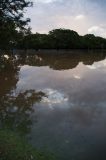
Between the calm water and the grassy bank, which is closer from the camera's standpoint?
the grassy bank

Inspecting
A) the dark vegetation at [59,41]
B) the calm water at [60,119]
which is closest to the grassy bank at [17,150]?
the calm water at [60,119]

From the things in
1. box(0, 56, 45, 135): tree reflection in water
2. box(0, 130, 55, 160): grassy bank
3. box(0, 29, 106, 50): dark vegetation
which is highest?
box(0, 130, 55, 160): grassy bank

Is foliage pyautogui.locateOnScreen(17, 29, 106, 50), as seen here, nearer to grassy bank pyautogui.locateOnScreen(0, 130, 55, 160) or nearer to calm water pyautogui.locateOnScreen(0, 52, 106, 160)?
calm water pyautogui.locateOnScreen(0, 52, 106, 160)

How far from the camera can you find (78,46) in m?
152

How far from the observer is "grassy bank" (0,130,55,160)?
9883 millimetres

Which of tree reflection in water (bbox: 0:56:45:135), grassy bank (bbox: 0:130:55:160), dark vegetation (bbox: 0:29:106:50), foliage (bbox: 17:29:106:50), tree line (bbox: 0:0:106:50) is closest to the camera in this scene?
grassy bank (bbox: 0:130:55:160)

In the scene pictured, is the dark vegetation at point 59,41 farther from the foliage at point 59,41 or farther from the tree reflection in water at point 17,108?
the tree reflection in water at point 17,108

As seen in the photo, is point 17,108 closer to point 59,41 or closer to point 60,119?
point 60,119

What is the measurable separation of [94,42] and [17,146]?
6562 inches

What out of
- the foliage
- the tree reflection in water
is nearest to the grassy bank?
the tree reflection in water

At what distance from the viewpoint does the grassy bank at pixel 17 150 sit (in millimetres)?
9883

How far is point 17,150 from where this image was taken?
34.2 feet

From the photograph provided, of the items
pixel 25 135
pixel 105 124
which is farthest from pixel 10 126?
pixel 105 124

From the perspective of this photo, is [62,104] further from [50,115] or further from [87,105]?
[50,115]
